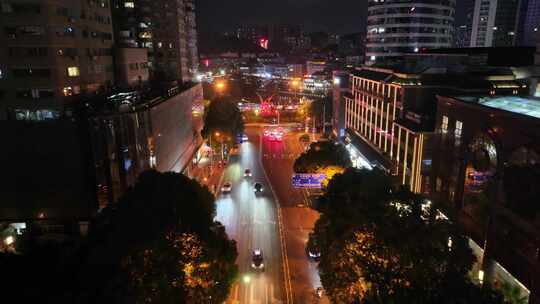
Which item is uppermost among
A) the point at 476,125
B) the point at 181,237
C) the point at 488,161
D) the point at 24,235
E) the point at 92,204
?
the point at 476,125

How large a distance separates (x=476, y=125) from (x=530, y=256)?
9477 millimetres

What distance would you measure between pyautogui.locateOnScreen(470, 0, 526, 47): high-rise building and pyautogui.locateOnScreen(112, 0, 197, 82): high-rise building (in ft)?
320

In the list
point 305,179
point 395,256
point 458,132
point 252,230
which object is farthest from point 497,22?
point 395,256


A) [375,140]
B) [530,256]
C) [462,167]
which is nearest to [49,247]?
[530,256]

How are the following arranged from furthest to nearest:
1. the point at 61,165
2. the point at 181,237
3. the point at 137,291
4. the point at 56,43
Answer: the point at 56,43 < the point at 61,165 < the point at 181,237 < the point at 137,291

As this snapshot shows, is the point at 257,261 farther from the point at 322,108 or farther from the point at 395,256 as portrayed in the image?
the point at 322,108

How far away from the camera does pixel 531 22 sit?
4631 inches

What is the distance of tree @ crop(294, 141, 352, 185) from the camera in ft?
123

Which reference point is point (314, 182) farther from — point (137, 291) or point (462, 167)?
point (137, 291)

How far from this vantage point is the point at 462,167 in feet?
91.2

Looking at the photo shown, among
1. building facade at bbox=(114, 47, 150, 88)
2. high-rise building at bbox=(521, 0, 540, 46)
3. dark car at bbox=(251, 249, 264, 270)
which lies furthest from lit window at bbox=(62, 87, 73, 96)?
high-rise building at bbox=(521, 0, 540, 46)

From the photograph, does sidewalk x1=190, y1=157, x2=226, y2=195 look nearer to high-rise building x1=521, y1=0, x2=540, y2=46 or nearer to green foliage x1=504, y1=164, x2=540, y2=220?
green foliage x1=504, y1=164, x2=540, y2=220

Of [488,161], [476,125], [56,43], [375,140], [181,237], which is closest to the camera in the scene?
[181,237]

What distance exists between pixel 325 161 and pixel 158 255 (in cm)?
2254
